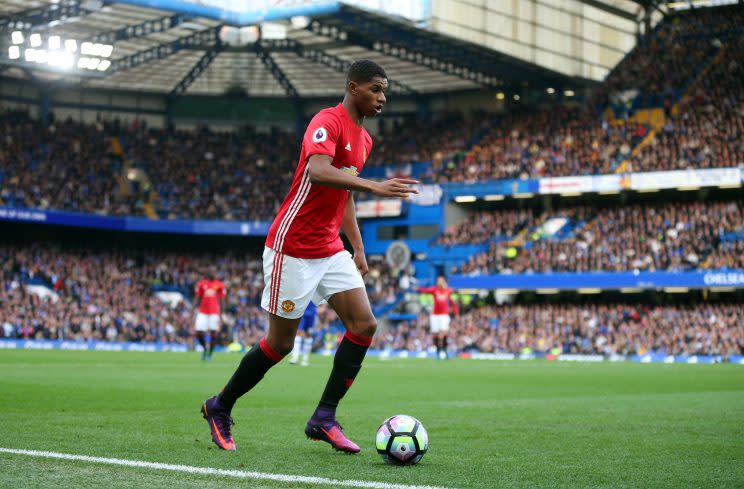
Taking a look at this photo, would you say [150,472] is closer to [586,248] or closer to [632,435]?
[632,435]

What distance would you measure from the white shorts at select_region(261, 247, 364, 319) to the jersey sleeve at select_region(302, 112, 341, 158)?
0.80 meters

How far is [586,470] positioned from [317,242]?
2382 millimetres

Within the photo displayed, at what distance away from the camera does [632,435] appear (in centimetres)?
880

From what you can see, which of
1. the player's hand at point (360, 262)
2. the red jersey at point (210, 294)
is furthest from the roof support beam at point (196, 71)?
the player's hand at point (360, 262)

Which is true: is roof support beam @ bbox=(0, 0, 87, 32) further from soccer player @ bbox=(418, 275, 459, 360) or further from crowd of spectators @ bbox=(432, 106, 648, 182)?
soccer player @ bbox=(418, 275, 459, 360)

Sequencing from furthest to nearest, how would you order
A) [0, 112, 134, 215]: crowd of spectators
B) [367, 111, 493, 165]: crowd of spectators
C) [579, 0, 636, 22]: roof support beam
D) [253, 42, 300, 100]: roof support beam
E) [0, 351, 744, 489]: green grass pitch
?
[367, 111, 493, 165]: crowd of spectators < [579, 0, 636, 22]: roof support beam < [253, 42, 300, 100]: roof support beam < [0, 112, 134, 215]: crowd of spectators < [0, 351, 744, 489]: green grass pitch

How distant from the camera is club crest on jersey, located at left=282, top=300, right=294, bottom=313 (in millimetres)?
7273

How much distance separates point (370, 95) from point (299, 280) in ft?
4.57

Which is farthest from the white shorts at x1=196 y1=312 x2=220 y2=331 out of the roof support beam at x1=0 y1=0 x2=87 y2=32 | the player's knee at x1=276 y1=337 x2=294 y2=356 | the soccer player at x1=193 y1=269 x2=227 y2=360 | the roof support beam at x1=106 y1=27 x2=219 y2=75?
the roof support beam at x1=106 y1=27 x2=219 y2=75

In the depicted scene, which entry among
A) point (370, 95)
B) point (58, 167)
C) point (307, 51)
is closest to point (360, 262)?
point (370, 95)

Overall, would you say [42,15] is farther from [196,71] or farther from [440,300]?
[440,300]

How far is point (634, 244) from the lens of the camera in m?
43.7

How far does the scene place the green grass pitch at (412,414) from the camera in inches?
237

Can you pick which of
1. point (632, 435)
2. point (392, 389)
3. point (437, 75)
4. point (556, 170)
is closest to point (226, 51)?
point (437, 75)
